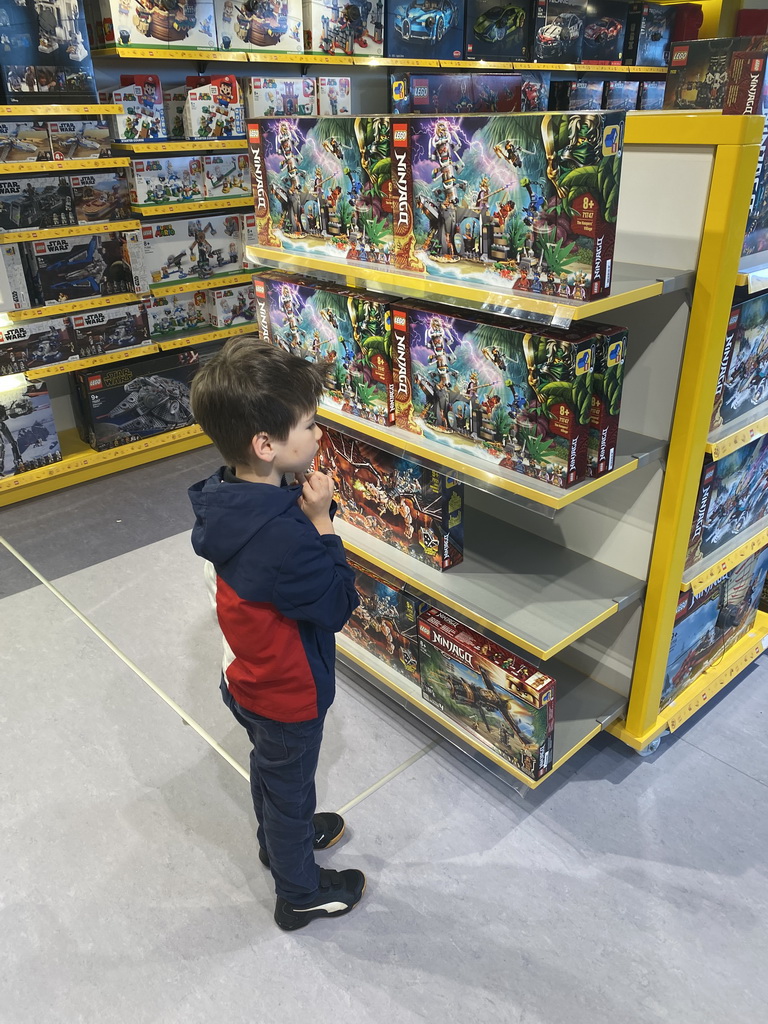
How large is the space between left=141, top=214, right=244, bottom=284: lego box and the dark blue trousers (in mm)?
2979

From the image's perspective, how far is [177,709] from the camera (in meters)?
2.47

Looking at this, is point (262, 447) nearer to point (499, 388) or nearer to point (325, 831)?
point (499, 388)

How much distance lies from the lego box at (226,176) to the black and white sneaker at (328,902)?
3480mm

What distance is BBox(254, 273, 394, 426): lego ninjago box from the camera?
194 cm

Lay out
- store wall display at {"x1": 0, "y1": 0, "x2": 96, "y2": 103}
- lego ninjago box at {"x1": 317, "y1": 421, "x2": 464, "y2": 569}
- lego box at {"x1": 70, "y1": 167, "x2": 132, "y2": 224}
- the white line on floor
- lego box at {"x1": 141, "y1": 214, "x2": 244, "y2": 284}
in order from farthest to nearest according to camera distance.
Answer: lego box at {"x1": 141, "y1": 214, "x2": 244, "y2": 284} → lego box at {"x1": 70, "y1": 167, "x2": 132, "y2": 224} → store wall display at {"x1": 0, "y1": 0, "x2": 96, "y2": 103} → the white line on floor → lego ninjago box at {"x1": 317, "y1": 421, "x2": 464, "y2": 569}

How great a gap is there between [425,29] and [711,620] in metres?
4.24

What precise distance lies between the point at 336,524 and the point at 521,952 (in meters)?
1.24

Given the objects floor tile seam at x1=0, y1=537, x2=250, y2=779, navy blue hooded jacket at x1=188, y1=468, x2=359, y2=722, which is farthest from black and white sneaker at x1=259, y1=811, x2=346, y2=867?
navy blue hooded jacket at x1=188, y1=468, x2=359, y2=722

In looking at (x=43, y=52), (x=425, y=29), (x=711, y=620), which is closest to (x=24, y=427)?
(x=43, y=52)

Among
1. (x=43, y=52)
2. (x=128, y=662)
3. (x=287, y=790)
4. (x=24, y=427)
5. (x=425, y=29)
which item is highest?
(x=425, y=29)

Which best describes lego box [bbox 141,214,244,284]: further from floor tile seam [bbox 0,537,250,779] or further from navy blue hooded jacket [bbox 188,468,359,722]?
navy blue hooded jacket [bbox 188,468,359,722]

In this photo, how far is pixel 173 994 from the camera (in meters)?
1.65

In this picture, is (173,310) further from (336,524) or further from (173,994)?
(173,994)

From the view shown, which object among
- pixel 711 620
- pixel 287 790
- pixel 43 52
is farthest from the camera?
pixel 43 52
